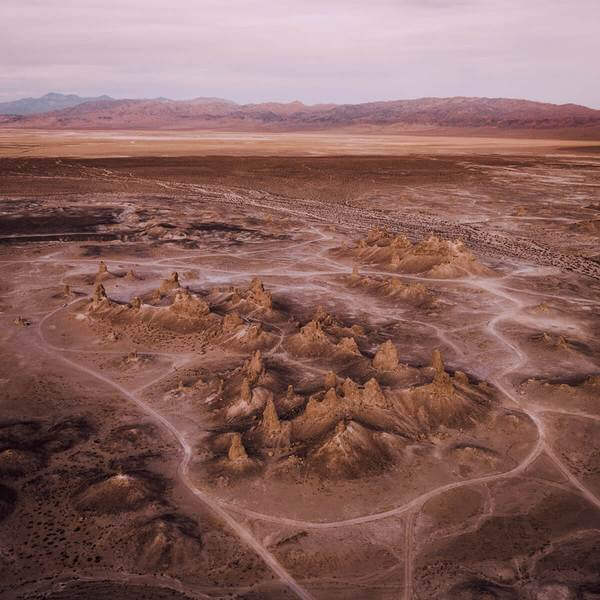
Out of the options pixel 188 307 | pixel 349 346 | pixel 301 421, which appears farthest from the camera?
pixel 188 307

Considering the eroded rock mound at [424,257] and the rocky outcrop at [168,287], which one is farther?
the eroded rock mound at [424,257]

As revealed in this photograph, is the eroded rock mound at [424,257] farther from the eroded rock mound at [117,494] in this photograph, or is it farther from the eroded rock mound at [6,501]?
the eroded rock mound at [6,501]

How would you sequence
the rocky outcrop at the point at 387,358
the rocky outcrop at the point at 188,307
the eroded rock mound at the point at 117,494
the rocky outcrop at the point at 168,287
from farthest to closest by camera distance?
the rocky outcrop at the point at 168,287
the rocky outcrop at the point at 188,307
the rocky outcrop at the point at 387,358
the eroded rock mound at the point at 117,494

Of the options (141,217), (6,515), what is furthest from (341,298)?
(141,217)

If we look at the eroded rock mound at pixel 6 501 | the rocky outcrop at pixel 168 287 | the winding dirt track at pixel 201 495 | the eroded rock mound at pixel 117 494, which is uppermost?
the rocky outcrop at pixel 168 287

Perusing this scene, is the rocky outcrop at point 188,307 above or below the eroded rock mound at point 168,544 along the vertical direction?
above

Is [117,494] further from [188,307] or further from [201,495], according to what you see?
Result: [188,307]

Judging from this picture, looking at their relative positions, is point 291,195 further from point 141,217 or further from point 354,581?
point 354,581

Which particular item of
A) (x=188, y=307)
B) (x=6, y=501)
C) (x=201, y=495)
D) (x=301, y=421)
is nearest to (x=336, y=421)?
(x=301, y=421)

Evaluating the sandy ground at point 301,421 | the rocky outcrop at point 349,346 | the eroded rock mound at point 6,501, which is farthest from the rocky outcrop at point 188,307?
the eroded rock mound at point 6,501
